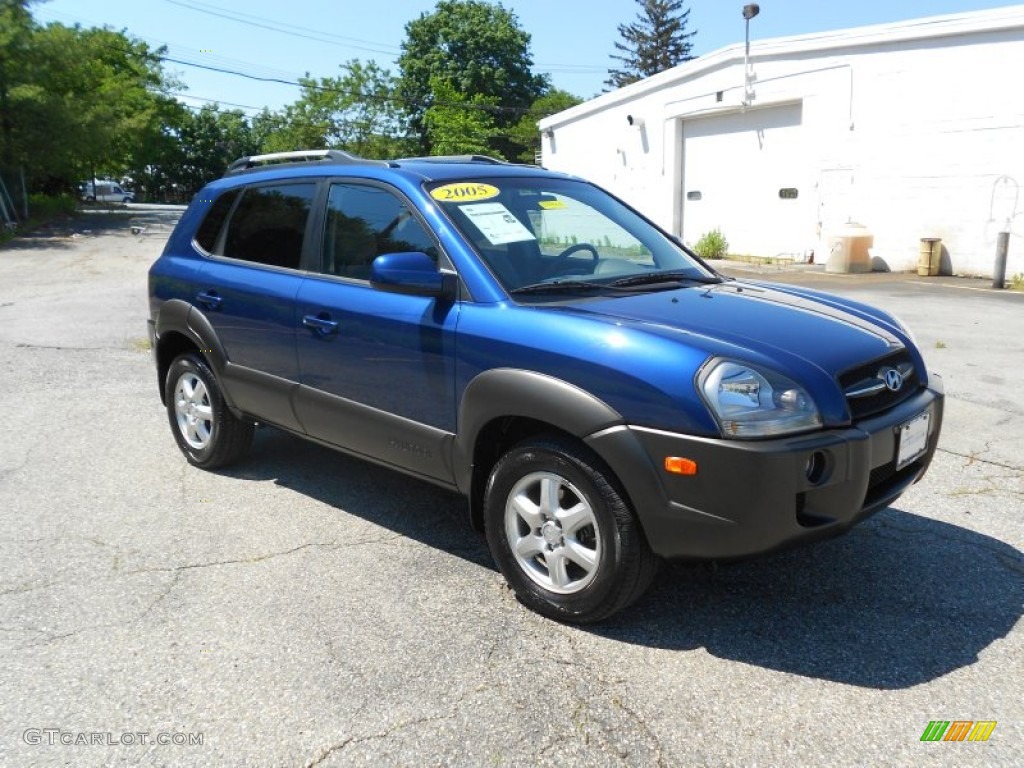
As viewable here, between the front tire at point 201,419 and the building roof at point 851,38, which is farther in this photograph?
the building roof at point 851,38

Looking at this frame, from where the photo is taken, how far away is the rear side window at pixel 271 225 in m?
4.50

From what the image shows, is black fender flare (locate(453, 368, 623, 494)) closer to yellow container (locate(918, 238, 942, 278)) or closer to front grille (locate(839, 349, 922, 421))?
front grille (locate(839, 349, 922, 421))

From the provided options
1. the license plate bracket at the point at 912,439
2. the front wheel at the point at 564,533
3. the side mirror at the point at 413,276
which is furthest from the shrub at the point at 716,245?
the front wheel at the point at 564,533

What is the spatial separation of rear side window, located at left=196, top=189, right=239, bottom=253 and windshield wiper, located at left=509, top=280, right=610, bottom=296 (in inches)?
93.2

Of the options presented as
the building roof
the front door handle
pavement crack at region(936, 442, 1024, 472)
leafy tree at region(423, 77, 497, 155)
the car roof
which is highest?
leafy tree at region(423, 77, 497, 155)

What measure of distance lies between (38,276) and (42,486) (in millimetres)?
14307

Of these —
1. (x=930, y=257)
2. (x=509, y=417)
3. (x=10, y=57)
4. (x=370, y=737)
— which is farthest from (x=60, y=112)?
(x=370, y=737)

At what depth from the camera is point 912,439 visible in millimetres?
3316

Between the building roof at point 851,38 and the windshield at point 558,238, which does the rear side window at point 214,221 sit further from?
the building roof at point 851,38

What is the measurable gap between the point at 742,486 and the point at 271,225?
3.07 meters

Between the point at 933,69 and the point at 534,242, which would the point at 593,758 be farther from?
the point at 933,69

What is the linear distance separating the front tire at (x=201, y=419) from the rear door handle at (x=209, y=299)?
1.24 feet

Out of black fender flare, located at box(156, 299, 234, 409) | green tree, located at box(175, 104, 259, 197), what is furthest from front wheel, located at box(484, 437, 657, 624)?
green tree, located at box(175, 104, 259, 197)

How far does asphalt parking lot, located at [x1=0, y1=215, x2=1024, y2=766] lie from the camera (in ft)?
8.72
